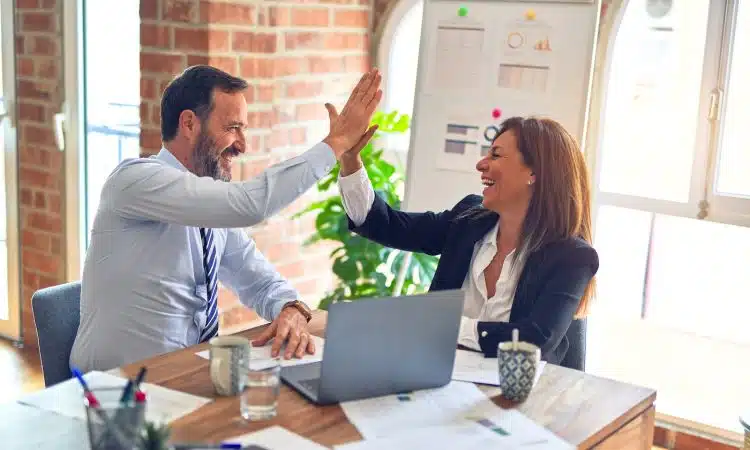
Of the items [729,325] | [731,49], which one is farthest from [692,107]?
[729,325]

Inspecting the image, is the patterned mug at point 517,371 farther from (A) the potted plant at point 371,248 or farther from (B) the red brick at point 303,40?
(B) the red brick at point 303,40

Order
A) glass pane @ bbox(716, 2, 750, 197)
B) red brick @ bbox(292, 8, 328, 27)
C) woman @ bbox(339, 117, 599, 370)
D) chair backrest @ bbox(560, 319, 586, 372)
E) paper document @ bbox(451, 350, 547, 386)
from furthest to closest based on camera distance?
red brick @ bbox(292, 8, 328, 27) < glass pane @ bbox(716, 2, 750, 197) < chair backrest @ bbox(560, 319, 586, 372) < woman @ bbox(339, 117, 599, 370) < paper document @ bbox(451, 350, 547, 386)

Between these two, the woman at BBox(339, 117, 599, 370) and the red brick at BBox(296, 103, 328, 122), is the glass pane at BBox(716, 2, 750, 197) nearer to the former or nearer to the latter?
the woman at BBox(339, 117, 599, 370)

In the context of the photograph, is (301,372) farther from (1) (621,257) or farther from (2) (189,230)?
(1) (621,257)

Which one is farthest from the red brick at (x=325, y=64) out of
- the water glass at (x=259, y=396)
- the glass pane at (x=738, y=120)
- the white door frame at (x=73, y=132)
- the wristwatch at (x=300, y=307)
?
the water glass at (x=259, y=396)

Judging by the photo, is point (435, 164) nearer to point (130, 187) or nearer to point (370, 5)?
point (370, 5)

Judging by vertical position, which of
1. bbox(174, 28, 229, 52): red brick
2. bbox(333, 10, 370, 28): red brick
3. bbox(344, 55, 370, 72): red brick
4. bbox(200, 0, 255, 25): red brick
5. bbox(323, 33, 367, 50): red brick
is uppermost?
bbox(333, 10, 370, 28): red brick

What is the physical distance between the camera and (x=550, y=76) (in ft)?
9.84

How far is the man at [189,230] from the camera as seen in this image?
2062 mm

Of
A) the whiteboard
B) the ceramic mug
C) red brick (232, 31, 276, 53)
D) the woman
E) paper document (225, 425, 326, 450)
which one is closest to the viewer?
paper document (225, 425, 326, 450)

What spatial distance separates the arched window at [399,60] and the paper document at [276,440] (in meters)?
2.52

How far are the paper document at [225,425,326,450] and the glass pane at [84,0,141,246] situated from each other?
8.49ft

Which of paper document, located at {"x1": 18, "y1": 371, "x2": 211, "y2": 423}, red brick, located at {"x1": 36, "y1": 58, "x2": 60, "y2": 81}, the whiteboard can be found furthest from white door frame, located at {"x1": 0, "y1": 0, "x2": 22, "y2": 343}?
paper document, located at {"x1": 18, "y1": 371, "x2": 211, "y2": 423}

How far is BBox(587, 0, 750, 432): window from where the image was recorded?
10.3ft
